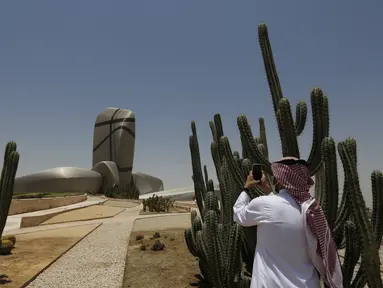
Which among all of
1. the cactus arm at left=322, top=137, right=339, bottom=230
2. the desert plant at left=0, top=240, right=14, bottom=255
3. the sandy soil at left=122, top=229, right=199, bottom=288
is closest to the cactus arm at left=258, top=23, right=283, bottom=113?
the cactus arm at left=322, top=137, right=339, bottom=230

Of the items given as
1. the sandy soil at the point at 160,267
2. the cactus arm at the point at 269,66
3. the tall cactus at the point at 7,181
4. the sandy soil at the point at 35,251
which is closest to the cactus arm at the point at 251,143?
the cactus arm at the point at 269,66

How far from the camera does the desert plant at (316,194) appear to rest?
247cm

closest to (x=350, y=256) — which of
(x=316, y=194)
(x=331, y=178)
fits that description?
(x=331, y=178)

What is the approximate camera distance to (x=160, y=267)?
6.54 m

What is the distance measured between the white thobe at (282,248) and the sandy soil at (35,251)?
4.79 m

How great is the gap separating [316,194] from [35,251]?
682cm

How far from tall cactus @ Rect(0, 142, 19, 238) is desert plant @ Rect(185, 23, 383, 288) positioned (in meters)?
3.67

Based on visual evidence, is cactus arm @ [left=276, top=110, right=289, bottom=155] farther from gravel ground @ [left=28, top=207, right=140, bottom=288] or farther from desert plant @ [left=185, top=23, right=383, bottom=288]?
gravel ground @ [left=28, top=207, right=140, bottom=288]

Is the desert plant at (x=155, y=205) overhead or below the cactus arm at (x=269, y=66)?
below

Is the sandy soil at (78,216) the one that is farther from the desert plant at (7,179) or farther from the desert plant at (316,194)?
the desert plant at (316,194)

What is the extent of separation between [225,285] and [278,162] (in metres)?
2.73

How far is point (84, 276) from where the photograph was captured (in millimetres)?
6035

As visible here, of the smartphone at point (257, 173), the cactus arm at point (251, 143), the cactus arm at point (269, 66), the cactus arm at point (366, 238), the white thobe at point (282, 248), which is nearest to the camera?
the white thobe at point (282, 248)

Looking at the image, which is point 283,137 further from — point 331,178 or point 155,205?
point 155,205
